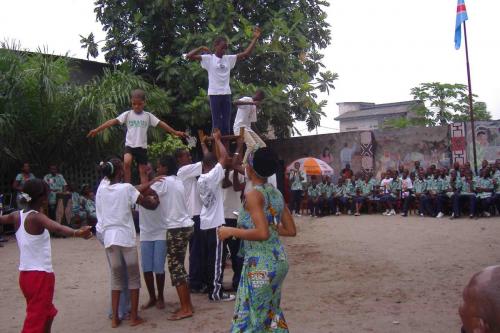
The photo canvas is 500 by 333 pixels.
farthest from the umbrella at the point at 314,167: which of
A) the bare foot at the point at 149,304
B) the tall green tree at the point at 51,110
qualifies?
the bare foot at the point at 149,304

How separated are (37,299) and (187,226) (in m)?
2.11

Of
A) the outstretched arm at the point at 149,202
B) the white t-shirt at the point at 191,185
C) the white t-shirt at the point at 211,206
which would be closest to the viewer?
the outstretched arm at the point at 149,202

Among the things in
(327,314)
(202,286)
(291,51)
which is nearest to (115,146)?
(291,51)

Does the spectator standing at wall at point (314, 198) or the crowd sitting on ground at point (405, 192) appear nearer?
the crowd sitting on ground at point (405, 192)

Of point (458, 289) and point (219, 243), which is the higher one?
point (219, 243)

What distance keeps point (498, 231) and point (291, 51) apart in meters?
8.55

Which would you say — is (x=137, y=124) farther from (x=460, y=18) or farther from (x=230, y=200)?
(x=460, y=18)

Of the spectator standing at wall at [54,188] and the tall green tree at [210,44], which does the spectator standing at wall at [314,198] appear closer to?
the tall green tree at [210,44]

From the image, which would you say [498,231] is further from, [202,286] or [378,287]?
[202,286]

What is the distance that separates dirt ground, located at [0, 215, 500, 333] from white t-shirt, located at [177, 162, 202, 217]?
1194 millimetres

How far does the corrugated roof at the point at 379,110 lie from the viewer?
4509 cm

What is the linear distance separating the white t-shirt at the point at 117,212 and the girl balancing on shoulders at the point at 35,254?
1.09 metres

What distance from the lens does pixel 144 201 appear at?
6055 millimetres

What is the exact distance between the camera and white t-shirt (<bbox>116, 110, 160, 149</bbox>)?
7.60 meters
